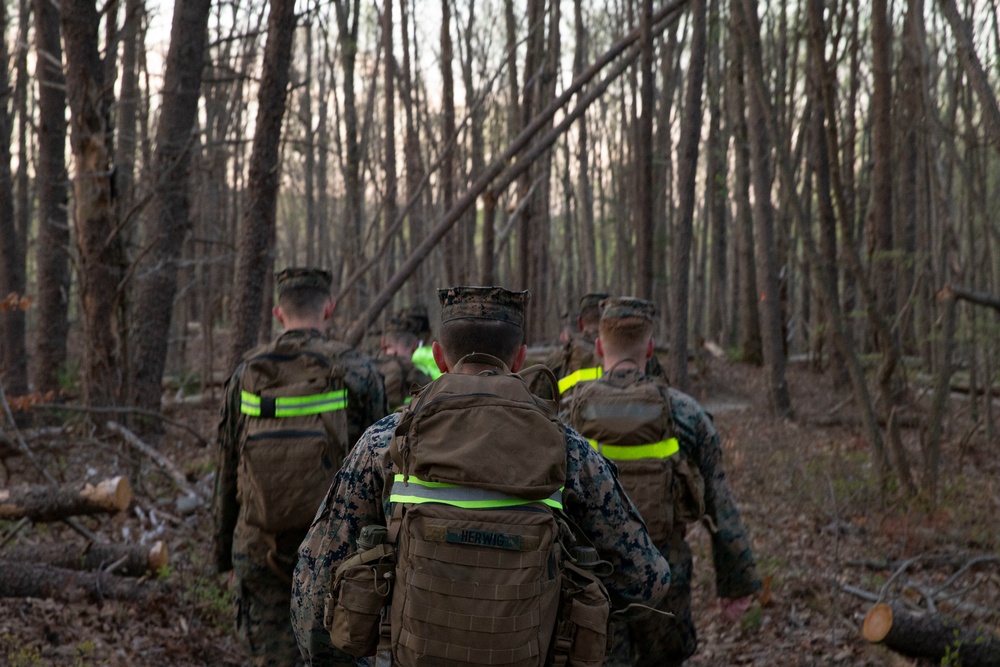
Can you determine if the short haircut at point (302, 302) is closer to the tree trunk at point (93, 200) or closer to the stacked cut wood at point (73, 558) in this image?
the stacked cut wood at point (73, 558)

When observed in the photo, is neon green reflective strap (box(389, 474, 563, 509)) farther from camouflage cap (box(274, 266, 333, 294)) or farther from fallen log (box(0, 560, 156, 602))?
fallen log (box(0, 560, 156, 602))

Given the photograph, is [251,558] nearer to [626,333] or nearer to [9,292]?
[626,333]

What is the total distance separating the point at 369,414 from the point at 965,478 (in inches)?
317

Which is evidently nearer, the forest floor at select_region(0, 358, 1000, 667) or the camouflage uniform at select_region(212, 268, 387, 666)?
the camouflage uniform at select_region(212, 268, 387, 666)

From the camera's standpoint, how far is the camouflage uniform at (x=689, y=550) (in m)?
3.85

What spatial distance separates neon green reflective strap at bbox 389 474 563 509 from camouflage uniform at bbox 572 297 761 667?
5.95 ft

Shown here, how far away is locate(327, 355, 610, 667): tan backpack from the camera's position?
2119mm

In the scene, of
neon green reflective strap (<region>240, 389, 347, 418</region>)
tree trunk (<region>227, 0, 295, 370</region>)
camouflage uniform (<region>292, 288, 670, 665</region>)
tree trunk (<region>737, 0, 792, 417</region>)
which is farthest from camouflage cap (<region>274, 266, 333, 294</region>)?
tree trunk (<region>737, 0, 792, 417</region>)

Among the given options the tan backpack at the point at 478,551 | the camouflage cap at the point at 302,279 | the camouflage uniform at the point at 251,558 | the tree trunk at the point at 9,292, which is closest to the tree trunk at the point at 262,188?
the camouflage cap at the point at 302,279

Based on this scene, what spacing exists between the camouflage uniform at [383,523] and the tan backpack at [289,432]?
4.34ft

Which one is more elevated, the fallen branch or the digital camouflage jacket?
the digital camouflage jacket

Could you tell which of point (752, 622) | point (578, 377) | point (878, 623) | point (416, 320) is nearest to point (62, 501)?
point (416, 320)

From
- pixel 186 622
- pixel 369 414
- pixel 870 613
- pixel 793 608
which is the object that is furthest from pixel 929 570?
pixel 186 622

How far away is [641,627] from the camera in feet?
12.4
